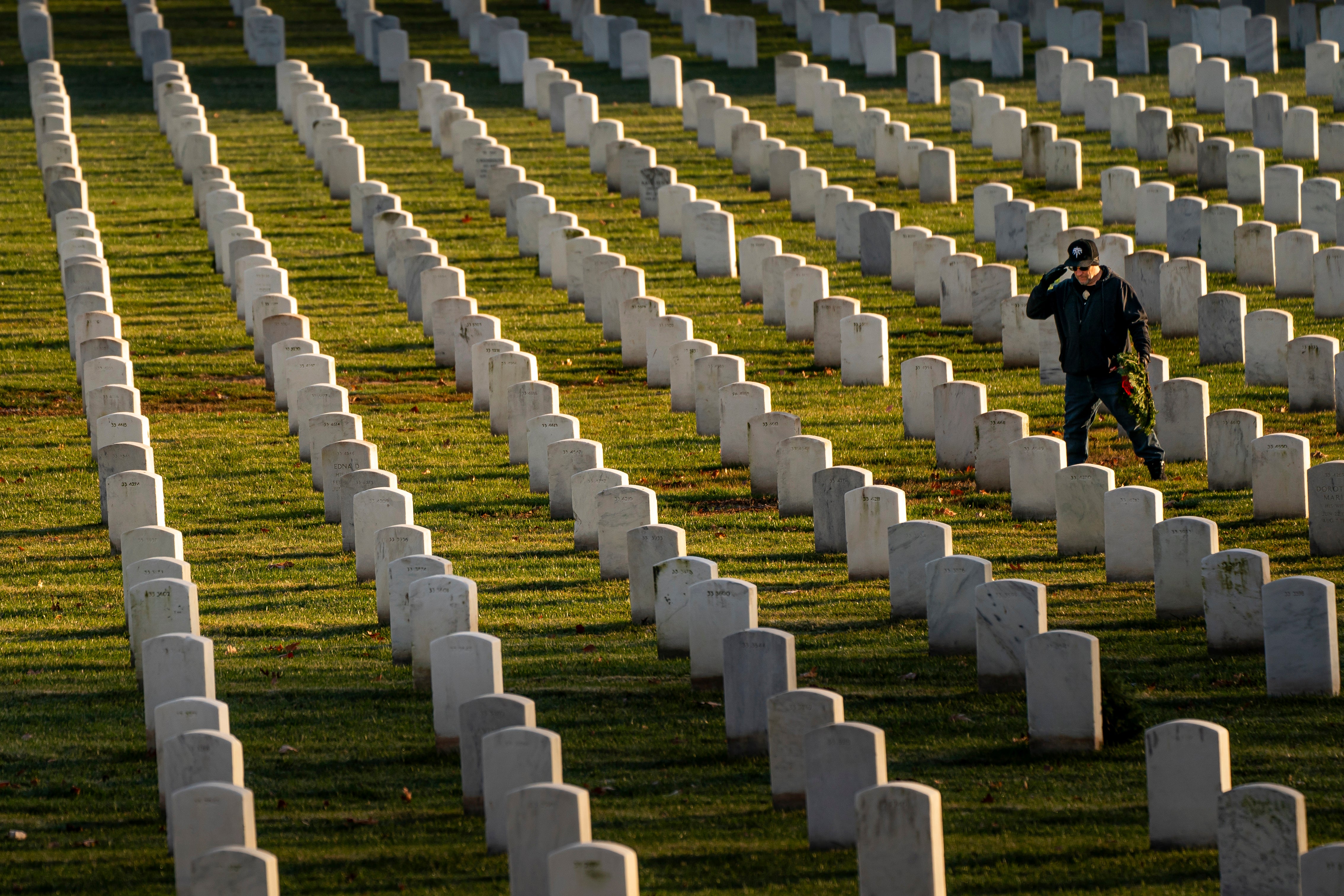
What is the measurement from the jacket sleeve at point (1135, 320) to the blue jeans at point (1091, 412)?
9.9 inches

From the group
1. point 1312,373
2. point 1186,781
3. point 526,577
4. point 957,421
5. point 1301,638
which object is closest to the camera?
point 1186,781

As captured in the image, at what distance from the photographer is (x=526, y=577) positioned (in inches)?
457

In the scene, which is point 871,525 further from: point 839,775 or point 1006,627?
point 839,775

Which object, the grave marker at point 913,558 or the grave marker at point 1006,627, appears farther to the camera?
the grave marker at point 913,558

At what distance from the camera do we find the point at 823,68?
25.8 meters

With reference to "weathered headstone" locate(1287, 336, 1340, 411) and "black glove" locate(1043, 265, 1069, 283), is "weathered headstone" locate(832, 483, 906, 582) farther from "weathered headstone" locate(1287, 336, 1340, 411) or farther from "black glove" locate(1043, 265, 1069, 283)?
"weathered headstone" locate(1287, 336, 1340, 411)

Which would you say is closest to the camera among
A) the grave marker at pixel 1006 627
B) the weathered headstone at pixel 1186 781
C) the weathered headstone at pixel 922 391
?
the weathered headstone at pixel 1186 781

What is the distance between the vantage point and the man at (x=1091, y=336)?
12.6 meters

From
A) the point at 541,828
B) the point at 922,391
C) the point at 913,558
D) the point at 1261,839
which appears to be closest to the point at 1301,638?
the point at 913,558

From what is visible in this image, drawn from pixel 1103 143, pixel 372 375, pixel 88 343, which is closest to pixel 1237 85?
pixel 1103 143

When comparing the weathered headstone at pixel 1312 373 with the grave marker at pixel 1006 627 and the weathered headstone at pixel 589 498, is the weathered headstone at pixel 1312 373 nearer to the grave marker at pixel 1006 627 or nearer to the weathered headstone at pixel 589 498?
the weathered headstone at pixel 589 498

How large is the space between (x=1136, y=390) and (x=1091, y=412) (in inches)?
12.6

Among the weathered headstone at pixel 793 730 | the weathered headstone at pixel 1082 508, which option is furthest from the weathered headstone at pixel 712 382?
the weathered headstone at pixel 793 730

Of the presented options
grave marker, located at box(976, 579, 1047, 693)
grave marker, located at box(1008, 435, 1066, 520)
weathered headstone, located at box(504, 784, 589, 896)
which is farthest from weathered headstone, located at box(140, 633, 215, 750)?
grave marker, located at box(1008, 435, 1066, 520)
